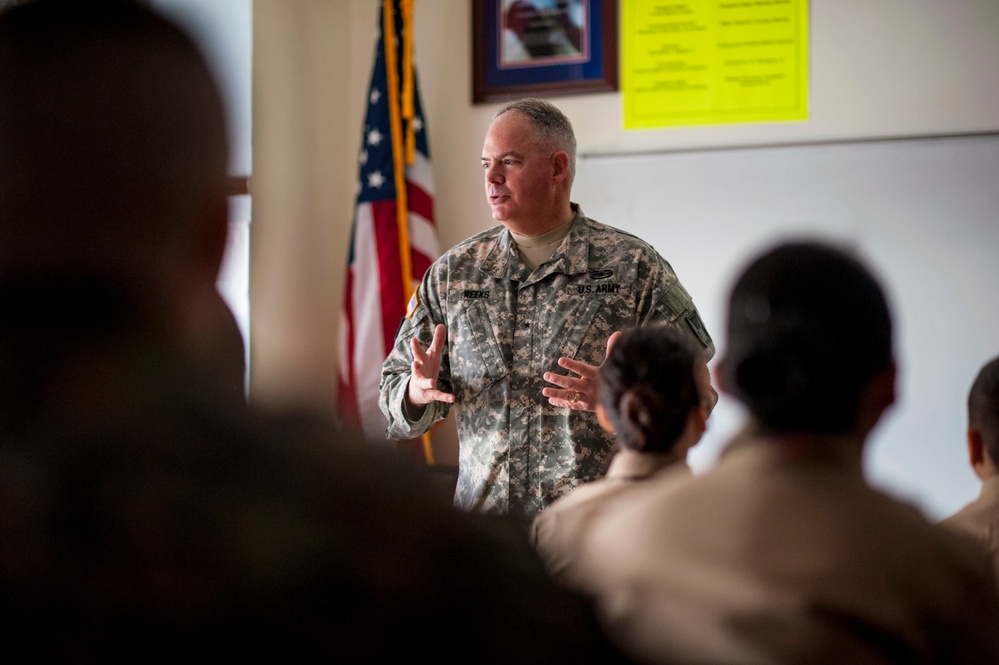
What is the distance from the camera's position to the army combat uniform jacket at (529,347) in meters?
2.06

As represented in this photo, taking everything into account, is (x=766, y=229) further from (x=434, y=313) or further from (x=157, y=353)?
(x=157, y=353)

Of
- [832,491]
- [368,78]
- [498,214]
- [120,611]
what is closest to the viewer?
[120,611]

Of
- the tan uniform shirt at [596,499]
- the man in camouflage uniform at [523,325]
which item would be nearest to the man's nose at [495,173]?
the man in camouflage uniform at [523,325]

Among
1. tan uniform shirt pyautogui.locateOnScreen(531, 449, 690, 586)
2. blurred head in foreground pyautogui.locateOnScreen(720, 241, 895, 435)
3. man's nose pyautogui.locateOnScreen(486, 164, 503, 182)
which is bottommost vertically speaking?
tan uniform shirt pyautogui.locateOnScreen(531, 449, 690, 586)

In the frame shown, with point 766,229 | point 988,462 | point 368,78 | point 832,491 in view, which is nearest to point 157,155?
point 832,491

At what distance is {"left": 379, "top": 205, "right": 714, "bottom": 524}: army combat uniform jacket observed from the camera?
6.75 ft

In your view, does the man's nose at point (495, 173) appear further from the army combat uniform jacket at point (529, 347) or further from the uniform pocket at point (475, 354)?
the uniform pocket at point (475, 354)

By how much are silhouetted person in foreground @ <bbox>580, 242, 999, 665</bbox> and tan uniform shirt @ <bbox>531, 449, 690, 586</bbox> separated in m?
Result: 0.08

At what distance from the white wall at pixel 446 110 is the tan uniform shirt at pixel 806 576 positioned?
1948 mm

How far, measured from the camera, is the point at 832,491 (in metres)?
0.83

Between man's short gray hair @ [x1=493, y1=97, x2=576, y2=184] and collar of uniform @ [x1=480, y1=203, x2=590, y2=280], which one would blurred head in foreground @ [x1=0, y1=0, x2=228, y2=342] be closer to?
collar of uniform @ [x1=480, y1=203, x2=590, y2=280]

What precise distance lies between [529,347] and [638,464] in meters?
0.76

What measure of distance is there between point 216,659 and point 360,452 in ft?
0.30

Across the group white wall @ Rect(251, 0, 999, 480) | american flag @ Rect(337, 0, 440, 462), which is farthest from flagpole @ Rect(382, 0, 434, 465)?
white wall @ Rect(251, 0, 999, 480)
